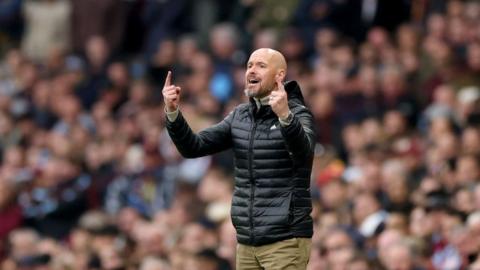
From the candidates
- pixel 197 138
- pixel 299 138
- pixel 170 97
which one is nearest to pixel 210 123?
pixel 197 138

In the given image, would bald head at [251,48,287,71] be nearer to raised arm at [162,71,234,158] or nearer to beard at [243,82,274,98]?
beard at [243,82,274,98]

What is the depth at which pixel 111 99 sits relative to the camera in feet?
63.1

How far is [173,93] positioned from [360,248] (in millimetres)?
3778

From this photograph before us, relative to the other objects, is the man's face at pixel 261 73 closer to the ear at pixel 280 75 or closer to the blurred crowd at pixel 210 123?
the ear at pixel 280 75

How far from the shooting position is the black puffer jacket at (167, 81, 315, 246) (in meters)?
9.62

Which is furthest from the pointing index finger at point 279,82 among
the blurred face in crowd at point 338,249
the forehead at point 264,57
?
the blurred face in crowd at point 338,249

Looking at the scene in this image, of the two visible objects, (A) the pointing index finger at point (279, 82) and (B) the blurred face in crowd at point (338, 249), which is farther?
(B) the blurred face in crowd at point (338, 249)

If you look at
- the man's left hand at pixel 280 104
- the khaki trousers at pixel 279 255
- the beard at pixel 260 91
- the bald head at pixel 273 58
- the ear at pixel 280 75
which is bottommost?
the khaki trousers at pixel 279 255

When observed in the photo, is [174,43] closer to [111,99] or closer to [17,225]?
[111,99]

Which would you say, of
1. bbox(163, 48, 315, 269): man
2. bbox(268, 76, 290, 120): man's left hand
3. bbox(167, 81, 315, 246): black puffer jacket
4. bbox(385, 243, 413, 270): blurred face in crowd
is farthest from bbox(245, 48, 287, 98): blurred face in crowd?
bbox(385, 243, 413, 270): blurred face in crowd

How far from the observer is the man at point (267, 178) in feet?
31.6

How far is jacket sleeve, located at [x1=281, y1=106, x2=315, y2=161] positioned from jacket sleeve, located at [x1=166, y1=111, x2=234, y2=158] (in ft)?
1.88

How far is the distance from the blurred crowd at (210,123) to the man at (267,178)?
8.71 ft

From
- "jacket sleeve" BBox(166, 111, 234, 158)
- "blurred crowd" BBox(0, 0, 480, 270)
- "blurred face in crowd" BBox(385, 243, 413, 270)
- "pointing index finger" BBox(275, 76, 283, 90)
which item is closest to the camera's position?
"pointing index finger" BBox(275, 76, 283, 90)
